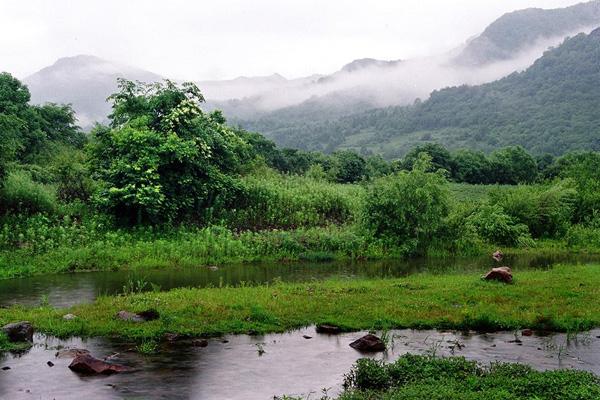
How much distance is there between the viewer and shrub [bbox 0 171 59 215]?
32312 mm

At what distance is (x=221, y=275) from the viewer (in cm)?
2639

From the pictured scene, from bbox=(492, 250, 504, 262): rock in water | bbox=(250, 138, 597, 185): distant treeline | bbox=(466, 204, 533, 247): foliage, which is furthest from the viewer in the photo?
bbox=(250, 138, 597, 185): distant treeline

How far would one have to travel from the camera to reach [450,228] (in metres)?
34.0

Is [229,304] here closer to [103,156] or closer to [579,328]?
[579,328]

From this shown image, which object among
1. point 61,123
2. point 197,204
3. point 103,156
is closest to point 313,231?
point 197,204

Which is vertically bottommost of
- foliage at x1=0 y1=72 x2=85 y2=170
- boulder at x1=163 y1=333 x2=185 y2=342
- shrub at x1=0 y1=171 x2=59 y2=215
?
boulder at x1=163 y1=333 x2=185 y2=342

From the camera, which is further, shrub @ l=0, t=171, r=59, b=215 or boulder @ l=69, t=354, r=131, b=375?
shrub @ l=0, t=171, r=59, b=215

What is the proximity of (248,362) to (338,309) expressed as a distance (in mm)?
4957

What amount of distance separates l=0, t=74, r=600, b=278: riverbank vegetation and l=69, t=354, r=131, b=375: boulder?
14.5 m

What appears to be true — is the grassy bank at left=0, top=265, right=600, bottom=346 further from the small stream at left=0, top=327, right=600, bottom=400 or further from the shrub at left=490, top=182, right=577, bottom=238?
the shrub at left=490, top=182, right=577, bottom=238

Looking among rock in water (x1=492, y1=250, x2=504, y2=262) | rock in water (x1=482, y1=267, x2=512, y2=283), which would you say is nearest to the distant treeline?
rock in water (x1=492, y1=250, x2=504, y2=262)

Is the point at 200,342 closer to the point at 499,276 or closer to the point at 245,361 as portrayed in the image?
the point at 245,361

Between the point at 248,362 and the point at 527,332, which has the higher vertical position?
the point at 248,362

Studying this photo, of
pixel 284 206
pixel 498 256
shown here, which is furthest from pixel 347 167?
pixel 498 256
